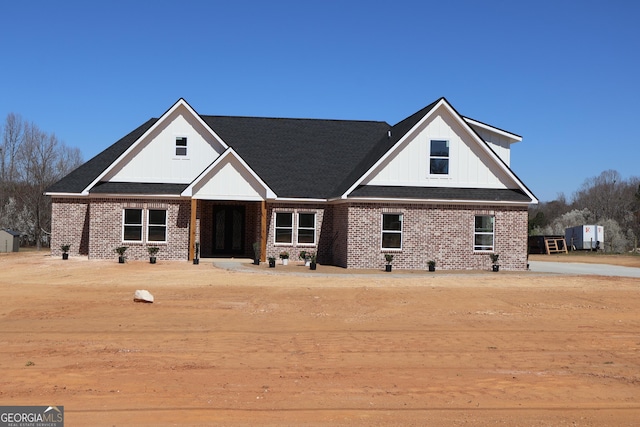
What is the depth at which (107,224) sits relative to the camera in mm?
27328

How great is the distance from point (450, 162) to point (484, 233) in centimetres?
347

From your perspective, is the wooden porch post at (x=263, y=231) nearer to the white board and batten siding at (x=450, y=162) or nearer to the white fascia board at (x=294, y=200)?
the white fascia board at (x=294, y=200)

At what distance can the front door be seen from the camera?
30.4 meters

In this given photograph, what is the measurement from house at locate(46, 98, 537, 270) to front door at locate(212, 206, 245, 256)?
0.18 feet

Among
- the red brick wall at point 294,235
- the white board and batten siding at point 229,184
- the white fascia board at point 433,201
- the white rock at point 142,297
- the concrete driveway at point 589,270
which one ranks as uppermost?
the white board and batten siding at point 229,184

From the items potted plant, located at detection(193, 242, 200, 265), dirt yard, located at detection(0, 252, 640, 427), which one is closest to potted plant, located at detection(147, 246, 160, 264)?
potted plant, located at detection(193, 242, 200, 265)

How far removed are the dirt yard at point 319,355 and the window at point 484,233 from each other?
301 inches

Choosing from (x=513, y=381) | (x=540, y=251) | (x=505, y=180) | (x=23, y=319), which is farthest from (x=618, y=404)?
(x=540, y=251)

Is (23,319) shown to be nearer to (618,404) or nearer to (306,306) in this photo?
(306,306)

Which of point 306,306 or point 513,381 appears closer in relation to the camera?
point 513,381

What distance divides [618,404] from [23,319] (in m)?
11.3

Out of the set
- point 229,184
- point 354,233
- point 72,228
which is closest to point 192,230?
point 229,184

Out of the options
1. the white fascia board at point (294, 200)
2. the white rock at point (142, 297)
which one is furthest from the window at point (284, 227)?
the white rock at point (142, 297)

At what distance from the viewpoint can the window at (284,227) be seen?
2833 centimetres
